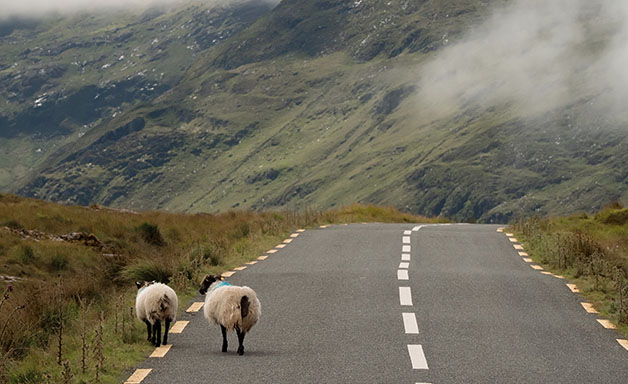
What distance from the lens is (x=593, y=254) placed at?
1686 centimetres

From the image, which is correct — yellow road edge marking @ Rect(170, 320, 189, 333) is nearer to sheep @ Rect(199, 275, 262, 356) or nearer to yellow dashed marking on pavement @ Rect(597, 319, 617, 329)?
sheep @ Rect(199, 275, 262, 356)

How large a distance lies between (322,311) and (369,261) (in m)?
5.62

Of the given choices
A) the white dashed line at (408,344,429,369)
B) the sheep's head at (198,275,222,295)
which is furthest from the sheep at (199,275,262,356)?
the white dashed line at (408,344,429,369)

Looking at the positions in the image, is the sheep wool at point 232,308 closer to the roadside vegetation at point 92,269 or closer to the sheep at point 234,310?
the sheep at point 234,310

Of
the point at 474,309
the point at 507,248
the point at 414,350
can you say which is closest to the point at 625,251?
the point at 507,248

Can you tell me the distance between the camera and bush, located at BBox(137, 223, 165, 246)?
77.7 ft

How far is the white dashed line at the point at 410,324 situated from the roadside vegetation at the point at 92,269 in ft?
10.4

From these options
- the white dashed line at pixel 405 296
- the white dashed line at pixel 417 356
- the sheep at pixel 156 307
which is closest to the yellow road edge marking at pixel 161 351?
the sheep at pixel 156 307

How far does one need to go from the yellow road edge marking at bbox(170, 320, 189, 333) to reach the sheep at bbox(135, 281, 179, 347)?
30.7 inches

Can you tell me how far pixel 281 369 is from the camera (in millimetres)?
9461

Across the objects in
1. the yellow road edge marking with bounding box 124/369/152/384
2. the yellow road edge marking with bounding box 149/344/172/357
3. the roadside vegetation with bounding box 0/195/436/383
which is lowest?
the yellow road edge marking with bounding box 149/344/172/357

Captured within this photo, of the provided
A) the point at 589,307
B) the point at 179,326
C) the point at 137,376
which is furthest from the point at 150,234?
the point at 137,376

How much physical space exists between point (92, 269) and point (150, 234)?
497cm

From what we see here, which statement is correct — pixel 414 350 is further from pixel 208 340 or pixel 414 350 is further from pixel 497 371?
pixel 208 340
